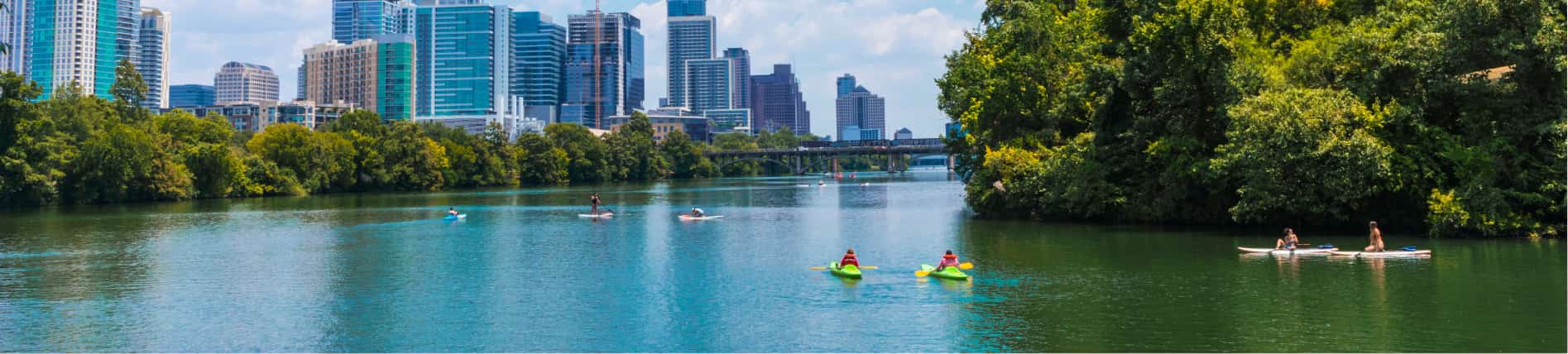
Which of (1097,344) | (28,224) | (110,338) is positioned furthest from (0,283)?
(28,224)

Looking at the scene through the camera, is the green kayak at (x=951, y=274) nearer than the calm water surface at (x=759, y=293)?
No

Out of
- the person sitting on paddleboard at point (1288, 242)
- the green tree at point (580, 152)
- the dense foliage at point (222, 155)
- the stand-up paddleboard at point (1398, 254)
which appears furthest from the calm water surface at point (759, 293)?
the green tree at point (580, 152)

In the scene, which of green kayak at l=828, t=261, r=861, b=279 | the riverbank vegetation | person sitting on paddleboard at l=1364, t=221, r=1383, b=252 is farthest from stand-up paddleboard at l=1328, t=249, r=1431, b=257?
green kayak at l=828, t=261, r=861, b=279

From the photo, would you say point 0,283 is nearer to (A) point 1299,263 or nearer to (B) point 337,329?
(B) point 337,329

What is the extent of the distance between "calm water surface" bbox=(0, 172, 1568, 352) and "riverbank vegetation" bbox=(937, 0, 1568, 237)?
1861mm

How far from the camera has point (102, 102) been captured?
327 feet

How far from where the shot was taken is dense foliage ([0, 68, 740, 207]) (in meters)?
84.4

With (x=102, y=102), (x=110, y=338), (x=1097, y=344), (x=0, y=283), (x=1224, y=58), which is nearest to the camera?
(x=1097, y=344)

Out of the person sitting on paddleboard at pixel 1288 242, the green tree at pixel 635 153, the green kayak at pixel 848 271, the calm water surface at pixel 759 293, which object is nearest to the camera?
the calm water surface at pixel 759 293

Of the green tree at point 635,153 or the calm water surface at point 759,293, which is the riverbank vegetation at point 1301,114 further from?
the green tree at point 635,153

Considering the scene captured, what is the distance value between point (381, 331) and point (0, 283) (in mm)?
16268

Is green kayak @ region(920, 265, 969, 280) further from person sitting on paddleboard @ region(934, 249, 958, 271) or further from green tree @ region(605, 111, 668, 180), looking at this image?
green tree @ region(605, 111, 668, 180)

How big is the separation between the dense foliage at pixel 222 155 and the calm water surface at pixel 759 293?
36.1 meters

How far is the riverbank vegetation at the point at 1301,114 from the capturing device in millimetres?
38625
